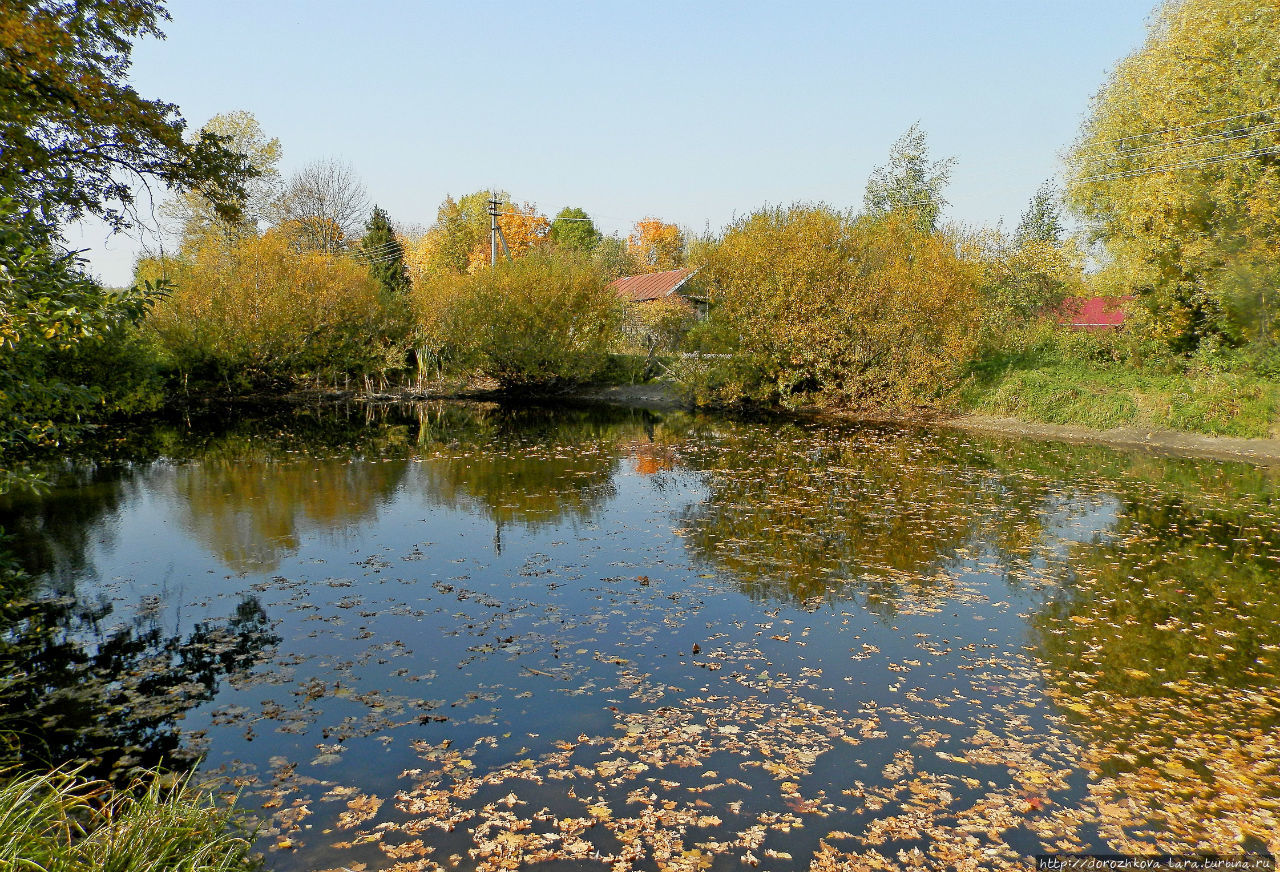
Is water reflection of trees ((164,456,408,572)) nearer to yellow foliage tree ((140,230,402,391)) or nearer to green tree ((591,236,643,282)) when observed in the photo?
yellow foliage tree ((140,230,402,391))

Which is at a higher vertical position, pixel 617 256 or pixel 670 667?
pixel 617 256

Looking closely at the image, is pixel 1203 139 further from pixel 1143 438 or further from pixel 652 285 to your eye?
pixel 652 285

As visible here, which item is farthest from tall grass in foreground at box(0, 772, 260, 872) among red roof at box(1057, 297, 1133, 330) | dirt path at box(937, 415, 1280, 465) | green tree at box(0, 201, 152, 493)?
red roof at box(1057, 297, 1133, 330)

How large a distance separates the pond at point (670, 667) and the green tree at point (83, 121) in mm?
5024

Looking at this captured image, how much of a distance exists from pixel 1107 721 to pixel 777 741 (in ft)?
8.97

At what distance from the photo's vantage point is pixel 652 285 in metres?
50.7

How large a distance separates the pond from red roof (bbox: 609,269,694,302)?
3283 centimetres

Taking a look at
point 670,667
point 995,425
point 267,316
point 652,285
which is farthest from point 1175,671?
point 652,285

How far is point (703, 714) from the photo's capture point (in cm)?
659

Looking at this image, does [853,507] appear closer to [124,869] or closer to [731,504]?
[731,504]

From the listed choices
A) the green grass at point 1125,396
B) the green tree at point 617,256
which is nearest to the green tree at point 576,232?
the green tree at point 617,256

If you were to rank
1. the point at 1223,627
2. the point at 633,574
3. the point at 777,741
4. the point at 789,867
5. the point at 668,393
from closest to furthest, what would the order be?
the point at 789,867
the point at 777,741
the point at 1223,627
the point at 633,574
the point at 668,393

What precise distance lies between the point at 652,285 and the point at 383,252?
16.4 m

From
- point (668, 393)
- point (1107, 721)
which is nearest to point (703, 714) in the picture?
point (1107, 721)
